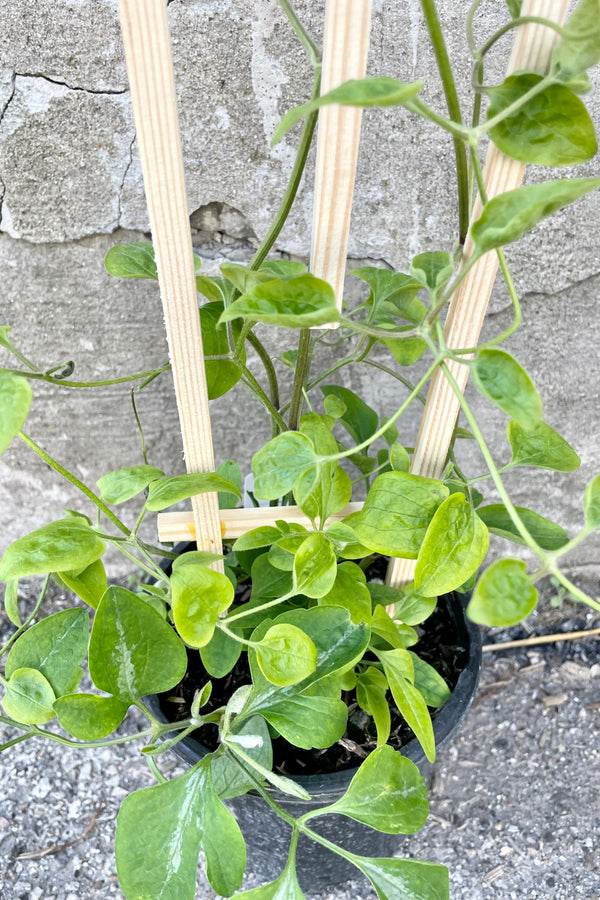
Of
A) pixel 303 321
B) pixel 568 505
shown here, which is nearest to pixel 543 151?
pixel 303 321

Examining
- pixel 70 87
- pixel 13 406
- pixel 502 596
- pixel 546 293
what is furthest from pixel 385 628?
pixel 70 87

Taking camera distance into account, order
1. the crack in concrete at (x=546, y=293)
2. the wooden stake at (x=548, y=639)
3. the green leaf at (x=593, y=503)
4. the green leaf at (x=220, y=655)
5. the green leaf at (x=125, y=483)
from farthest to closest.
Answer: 1. the wooden stake at (x=548, y=639)
2. the crack in concrete at (x=546, y=293)
3. the green leaf at (x=220, y=655)
4. the green leaf at (x=125, y=483)
5. the green leaf at (x=593, y=503)

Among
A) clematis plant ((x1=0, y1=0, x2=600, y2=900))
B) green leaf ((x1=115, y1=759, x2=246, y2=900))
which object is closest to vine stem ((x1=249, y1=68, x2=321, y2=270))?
clematis plant ((x1=0, y1=0, x2=600, y2=900))

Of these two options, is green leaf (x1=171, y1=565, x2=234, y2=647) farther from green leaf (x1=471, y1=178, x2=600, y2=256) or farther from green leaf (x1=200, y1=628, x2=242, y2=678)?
green leaf (x1=471, y1=178, x2=600, y2=256)

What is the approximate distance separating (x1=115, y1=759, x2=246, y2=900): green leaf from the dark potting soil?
0.17 meters

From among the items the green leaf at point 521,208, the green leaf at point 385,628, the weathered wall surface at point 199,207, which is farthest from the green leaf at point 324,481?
the weathered wall surface at point 199,207

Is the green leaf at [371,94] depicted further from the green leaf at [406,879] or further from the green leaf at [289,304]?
the green leaf at [406,879]

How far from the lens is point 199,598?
515 mm

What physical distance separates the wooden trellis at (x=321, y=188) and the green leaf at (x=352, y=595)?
0.38 ft

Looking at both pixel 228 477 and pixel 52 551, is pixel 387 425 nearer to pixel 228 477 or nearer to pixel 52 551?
pixel 52 551

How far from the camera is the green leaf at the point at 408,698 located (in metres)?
0.53

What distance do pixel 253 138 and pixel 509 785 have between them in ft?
3.07

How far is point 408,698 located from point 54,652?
Result: 0.30 metres

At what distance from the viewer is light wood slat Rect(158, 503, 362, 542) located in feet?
2.16
